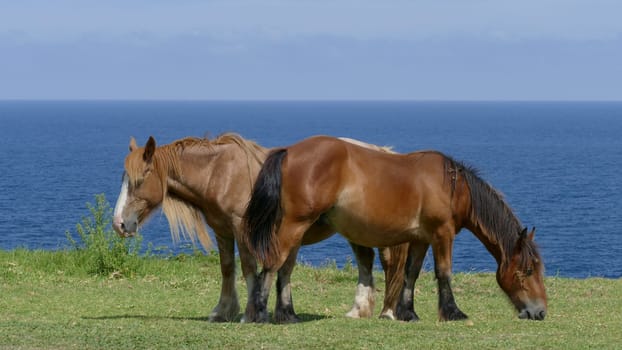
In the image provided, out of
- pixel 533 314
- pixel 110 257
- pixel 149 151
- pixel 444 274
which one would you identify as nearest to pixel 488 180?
pixel 110 257

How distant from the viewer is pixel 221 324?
32.7 feet

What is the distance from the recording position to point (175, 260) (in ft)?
54.7

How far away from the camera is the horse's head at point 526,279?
34.5ft

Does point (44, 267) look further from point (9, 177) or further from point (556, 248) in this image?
point (9, 177)

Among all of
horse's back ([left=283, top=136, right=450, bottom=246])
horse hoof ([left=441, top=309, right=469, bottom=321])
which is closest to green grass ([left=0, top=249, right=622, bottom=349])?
horse hoof ([left=441, top=309, right=469, bottom=321])

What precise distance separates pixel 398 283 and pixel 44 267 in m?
6.68

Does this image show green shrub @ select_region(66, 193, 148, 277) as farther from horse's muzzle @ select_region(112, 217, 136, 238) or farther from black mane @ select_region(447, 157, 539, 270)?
black mane @ select_region(447, 157, 539, 270)

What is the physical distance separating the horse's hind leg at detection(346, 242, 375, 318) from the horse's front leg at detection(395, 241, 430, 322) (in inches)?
19.8

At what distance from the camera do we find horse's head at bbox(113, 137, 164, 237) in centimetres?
1023

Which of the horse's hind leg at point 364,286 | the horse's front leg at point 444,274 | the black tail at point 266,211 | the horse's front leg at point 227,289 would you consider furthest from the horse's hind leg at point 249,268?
the horse's front leg at point 444,274

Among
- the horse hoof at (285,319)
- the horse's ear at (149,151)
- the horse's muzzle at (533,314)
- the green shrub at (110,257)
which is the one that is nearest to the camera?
the horse's ear at (149,151)

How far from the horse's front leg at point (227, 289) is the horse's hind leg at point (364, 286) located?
1384 millimetres

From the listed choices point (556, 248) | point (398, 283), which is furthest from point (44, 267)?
point (556, 248)

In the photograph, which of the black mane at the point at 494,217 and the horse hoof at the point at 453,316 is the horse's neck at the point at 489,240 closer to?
the black mane at the point at 494,217
